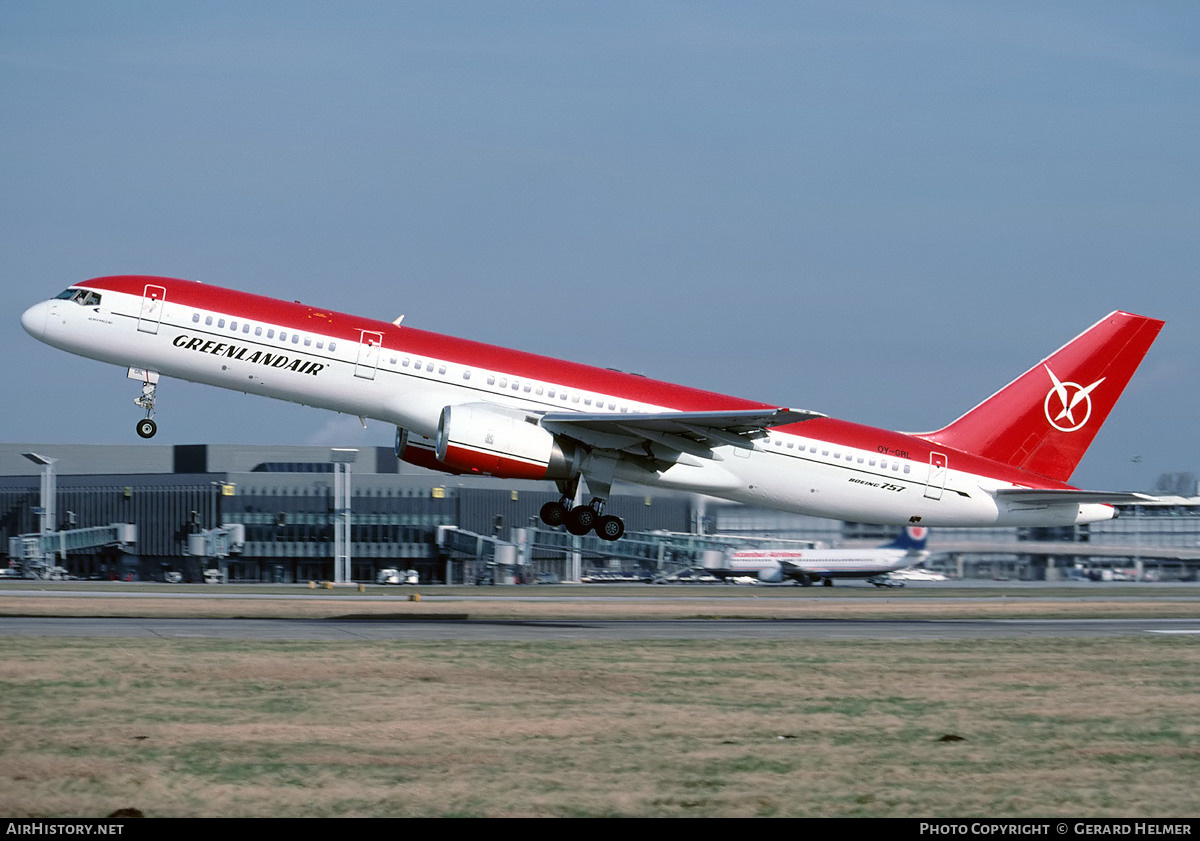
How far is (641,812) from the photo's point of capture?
48.3 feet

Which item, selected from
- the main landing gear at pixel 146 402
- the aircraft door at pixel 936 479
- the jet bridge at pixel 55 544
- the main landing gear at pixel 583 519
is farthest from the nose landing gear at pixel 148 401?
the jet bridge at pixel 55 544

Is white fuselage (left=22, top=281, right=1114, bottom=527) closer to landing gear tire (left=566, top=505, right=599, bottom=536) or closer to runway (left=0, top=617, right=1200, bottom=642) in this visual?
landing gear tire (left=566, top=505, right=599, bottom=536)

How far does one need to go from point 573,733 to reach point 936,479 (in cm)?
2308

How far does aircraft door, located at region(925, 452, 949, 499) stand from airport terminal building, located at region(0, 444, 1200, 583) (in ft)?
149

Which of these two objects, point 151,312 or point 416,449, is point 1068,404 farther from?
point 151,312

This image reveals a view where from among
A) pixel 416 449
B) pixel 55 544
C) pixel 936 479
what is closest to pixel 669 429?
pixel 416 449

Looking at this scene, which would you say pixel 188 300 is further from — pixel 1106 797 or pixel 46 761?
pixel 1106 797

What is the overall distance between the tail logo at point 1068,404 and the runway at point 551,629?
6142mm

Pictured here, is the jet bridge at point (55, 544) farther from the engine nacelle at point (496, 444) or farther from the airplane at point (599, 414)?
the engine nacelle at point (496, 444)

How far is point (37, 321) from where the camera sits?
34.3 m

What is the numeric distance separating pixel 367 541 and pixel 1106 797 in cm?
8163

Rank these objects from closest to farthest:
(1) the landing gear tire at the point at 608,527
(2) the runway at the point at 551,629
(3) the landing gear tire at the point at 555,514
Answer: (2) the runway at the point at 551,629 < (1) the landing gear tire at the point at 608,527 < (3) the landing gear tire at the point at 555,514

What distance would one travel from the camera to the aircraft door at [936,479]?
39.6 m
